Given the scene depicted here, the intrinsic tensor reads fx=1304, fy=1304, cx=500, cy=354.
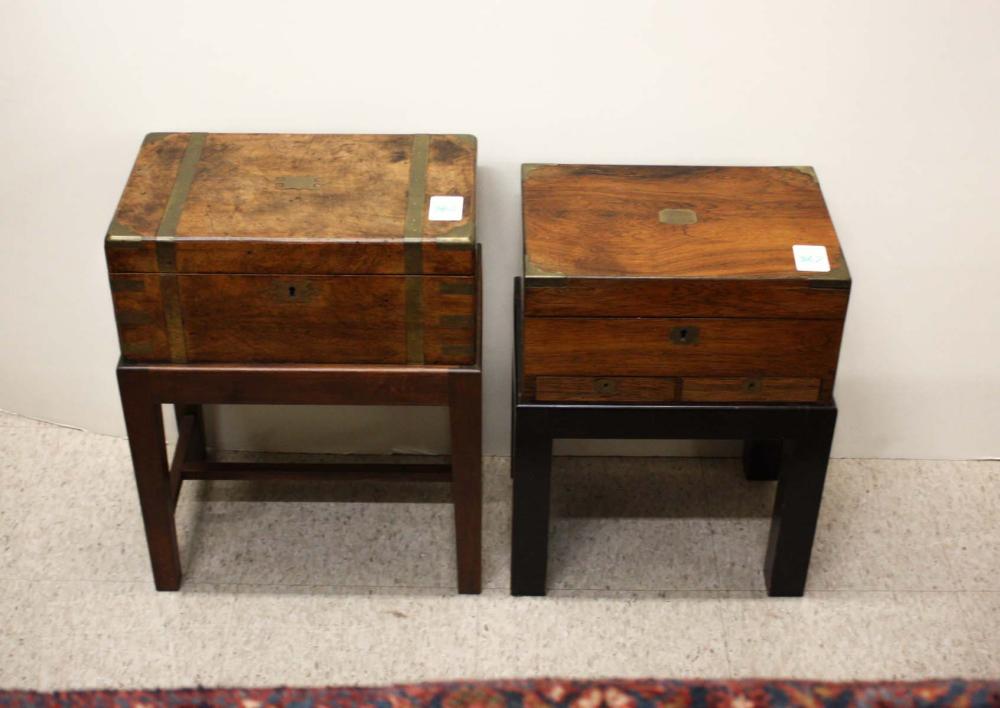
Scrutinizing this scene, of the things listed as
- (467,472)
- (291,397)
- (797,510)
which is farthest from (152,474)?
(797,510)

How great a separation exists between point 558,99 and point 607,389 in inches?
24.3

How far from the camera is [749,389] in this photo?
2.36 metres

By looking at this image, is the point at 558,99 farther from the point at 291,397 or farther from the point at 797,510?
the point at 797,510

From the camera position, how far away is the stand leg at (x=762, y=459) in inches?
115

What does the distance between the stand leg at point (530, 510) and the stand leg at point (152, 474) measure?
26.5 inches

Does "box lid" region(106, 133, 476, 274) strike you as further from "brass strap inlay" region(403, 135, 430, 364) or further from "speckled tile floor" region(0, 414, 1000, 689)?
"speckled tile floor" region(0, 414, 1000, 689)

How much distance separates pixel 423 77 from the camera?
256 centimetres

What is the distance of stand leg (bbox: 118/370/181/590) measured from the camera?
2.37 metres

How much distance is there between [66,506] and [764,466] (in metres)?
1.56

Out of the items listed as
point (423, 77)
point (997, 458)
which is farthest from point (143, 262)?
point (997, 458)

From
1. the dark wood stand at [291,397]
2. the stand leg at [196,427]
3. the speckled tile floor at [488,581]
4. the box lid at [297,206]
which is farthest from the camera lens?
the stand leg at [196,427]

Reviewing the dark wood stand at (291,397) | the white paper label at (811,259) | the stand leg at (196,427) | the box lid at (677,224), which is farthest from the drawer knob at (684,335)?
the stand leg at (196,427)

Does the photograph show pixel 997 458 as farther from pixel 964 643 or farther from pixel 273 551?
pixel 273 551

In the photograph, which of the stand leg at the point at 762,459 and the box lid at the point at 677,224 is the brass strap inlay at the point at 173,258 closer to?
the box lid at the point at 677,224
